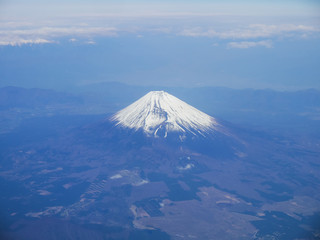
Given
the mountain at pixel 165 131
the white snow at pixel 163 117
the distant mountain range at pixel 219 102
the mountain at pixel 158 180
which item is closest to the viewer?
the mountain at pixel 158 180

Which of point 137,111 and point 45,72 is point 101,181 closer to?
point 137,111

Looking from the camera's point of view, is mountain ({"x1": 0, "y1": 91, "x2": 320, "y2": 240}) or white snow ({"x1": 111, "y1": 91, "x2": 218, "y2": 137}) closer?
mountain ({"x1": 0, "y1": 91, "x2": 320, "y2": 240})

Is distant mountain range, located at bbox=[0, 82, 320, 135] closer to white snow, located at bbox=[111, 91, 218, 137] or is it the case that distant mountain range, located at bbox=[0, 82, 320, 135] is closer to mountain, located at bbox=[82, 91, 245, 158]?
mountain, located at bbox=[82, 91, 245, 158]

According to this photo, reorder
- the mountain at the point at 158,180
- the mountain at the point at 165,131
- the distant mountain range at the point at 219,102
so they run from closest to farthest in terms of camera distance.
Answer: the mountain at the point at 158,180
the mountain at the point at 165,131
the distant mountain range at the point at 219,102

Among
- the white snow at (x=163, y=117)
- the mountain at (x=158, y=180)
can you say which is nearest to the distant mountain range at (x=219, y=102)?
the mountain at (x=158, y=180)

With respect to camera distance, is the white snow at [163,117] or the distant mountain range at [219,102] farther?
the distant mountain range at [219,102]

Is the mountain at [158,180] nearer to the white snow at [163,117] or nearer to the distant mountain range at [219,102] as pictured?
the white snow at [163,117]

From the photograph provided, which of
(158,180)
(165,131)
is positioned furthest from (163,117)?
(158,180)

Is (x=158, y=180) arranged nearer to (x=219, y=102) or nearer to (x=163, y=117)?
(x=163, y=117)

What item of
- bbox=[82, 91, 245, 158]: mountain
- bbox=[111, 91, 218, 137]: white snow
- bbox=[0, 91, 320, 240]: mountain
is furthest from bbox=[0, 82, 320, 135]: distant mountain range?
bbox=[111, 91, 218, 137]: white snow
